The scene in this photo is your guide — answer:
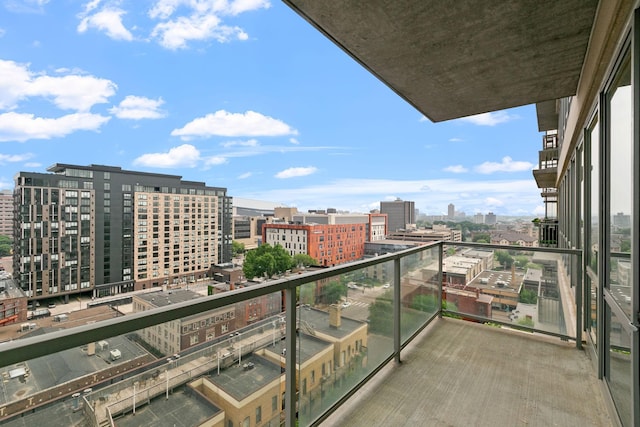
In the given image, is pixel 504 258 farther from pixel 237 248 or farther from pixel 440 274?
pixel 237 248

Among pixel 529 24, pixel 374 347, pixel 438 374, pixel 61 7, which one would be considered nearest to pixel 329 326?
pixel 374 347

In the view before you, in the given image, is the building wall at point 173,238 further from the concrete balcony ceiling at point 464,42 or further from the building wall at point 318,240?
the concrete balcony ceiling at point 464,42

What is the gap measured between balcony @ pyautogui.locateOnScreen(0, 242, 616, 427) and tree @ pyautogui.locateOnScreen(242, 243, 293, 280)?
3442 cm

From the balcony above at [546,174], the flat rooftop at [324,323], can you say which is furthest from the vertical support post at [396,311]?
the balcony above at [546,174]

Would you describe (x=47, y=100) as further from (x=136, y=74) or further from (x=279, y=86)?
(x=279, y=86)

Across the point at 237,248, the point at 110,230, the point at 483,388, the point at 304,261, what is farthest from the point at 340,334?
the point at 237,248

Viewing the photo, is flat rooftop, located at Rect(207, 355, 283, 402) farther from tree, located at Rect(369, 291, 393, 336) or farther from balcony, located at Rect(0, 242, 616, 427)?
tree, located at Rect(369, 291, 393, 336)

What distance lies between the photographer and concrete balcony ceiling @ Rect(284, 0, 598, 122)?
6.33ft

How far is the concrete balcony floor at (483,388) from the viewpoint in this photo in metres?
1.86

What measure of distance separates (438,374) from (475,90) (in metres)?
2.82

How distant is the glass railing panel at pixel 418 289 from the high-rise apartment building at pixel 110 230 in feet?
150

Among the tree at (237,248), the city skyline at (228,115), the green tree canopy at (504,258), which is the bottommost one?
the tree at (237,248)

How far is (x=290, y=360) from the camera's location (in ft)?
4.92

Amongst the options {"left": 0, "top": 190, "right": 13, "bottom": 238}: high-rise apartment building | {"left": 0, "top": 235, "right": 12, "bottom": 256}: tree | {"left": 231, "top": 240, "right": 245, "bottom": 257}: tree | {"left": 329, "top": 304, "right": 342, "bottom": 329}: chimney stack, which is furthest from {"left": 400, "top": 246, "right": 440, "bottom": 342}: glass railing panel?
{"left": 0, "top": 190, "right": 13, "bottom": 238}: high-rise apartment building
